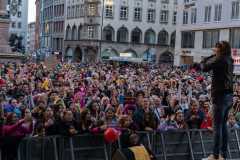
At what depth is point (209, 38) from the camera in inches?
2650

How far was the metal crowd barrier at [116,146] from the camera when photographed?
11.3m

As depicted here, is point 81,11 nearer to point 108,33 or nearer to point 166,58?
point 108,33

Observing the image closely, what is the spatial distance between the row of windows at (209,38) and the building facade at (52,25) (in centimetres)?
3878

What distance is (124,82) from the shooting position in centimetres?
2873

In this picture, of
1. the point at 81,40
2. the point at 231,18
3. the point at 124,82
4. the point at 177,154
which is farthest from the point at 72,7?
the point at 177,154

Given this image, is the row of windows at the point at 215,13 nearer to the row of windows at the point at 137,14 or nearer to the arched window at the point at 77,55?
the row of windows at the point at 137,14

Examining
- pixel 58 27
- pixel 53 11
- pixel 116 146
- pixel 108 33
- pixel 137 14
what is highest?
pixel 53 11

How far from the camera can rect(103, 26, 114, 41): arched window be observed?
310 feet

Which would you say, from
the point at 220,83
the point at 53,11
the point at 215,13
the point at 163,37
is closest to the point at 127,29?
the point at 163,37

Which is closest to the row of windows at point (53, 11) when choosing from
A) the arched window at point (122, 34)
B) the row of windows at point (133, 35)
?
the row of windows at point (133, 35)

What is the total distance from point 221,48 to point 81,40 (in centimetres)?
8975

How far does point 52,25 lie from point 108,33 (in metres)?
26.8

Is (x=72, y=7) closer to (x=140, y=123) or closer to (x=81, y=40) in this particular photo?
(x=81, y=40)

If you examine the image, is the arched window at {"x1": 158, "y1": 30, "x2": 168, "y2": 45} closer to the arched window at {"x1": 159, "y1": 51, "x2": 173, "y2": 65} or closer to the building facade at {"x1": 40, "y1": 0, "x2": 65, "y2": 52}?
the arched window at {"x1": 159, "y1": 51, "x2": 173, "y2": 65}
